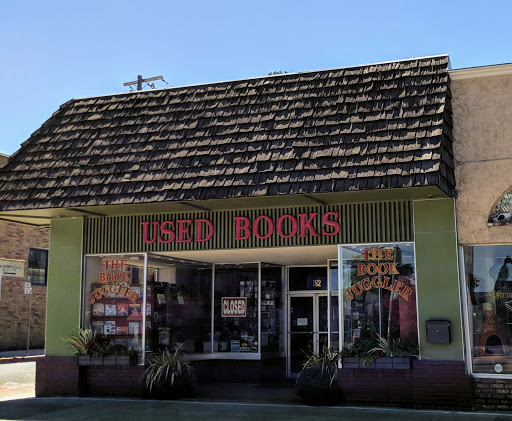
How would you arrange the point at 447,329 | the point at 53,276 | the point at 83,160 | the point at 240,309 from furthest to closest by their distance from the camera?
the point at 240,309 < the point at 53,276 < the point at 83,160 < the point at 447,329

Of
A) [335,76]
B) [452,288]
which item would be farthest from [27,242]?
[452,288]

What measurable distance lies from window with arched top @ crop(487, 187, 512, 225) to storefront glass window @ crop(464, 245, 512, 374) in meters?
0.46

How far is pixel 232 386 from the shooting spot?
1498 cm

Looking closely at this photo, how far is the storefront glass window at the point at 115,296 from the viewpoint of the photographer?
13648 millimetres

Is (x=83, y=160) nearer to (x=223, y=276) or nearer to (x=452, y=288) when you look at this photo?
(x=223, y=276)

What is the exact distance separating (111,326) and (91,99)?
485 centimetres

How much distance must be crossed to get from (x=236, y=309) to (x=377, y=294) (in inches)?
194

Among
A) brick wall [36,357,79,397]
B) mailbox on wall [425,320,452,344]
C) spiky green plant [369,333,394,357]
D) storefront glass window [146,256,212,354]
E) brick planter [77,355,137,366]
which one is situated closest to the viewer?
mailbox on wall [425,320,452,344]

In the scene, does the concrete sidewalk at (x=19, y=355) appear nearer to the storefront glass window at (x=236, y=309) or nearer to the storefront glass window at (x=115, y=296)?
the storefront glass window at (x=236, y=309)

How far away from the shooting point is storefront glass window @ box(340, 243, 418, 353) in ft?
38.3

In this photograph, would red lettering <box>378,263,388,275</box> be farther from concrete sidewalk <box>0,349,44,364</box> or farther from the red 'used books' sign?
concrete sidewalk <box>0,349,44,364</box>

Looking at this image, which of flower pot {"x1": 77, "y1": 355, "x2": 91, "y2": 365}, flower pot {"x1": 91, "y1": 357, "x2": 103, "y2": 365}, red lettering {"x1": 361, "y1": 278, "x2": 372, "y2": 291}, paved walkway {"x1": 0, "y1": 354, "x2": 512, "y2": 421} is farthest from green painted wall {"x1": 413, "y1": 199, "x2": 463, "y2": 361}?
flower pot {"x1": 77, "y1": 355, "x2": 91, "y2": 365}

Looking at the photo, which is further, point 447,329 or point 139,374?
point 139,374

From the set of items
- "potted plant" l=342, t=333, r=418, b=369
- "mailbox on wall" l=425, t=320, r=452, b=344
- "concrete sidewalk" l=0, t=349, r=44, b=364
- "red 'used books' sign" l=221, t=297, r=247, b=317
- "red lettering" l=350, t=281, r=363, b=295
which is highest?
"red lettering" l=350, t=281, r=363, b=295
